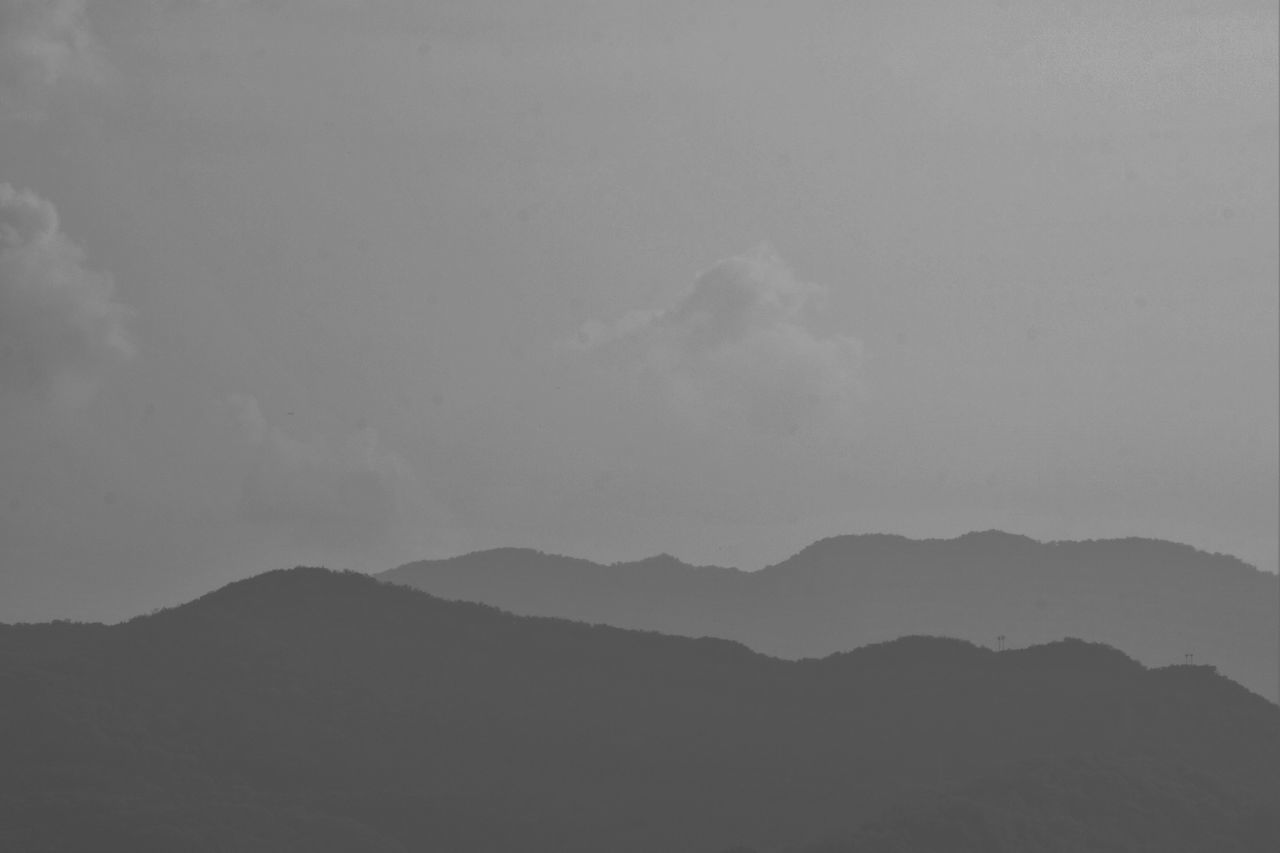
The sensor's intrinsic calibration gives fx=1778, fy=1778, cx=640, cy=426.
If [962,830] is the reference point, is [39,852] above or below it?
below

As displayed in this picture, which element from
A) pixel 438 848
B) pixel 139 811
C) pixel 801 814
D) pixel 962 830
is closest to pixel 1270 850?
pixel 962 830

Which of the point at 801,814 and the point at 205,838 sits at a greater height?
the point at 801,814

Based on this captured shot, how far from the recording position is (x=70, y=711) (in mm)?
198500

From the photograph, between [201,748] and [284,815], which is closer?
[284,815]

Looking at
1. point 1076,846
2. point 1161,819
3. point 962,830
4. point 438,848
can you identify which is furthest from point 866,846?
point 438,848

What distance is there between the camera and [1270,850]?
180625 millimetres

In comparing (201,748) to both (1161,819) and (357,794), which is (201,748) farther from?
(1161,819)

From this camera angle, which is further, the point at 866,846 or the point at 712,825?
the point at 712,825

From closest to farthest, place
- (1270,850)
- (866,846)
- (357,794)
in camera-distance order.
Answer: (866,846) < (1270,850) < (357,794)

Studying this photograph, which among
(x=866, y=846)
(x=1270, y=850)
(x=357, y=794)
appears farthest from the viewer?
(x=357, y=794)

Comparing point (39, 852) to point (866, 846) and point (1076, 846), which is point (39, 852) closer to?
point (866, 846)

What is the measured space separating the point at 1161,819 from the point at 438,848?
7496cm

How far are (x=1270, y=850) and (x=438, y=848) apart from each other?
85540 millimetres

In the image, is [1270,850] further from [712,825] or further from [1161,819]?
[712,825]
